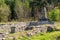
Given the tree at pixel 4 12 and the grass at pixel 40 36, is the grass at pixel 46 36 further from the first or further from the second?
the tree at pixel 4 12

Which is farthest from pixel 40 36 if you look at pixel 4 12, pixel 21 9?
pixel 21 9

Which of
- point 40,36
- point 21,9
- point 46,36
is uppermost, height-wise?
point 21,9

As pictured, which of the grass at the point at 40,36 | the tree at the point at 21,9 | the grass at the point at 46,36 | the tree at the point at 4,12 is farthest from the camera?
the tree at the point at 21,9

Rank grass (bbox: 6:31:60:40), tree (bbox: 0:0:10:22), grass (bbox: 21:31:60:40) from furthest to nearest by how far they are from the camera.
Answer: tree (bbox: 0:0:10:22)
grass (bbox: 21:31:60:40)
grass (bbox: 6:31:60:40)

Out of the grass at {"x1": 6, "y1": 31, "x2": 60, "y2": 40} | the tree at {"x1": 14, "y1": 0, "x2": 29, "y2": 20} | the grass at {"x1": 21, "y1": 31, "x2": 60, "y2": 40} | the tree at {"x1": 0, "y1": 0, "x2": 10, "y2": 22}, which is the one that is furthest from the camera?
the tree at {"x1": 14, "y1": 0, "x2": 29, "y2": 20}

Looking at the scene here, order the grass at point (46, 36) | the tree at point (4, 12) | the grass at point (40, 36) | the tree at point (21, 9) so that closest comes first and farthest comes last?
1. the grass at point (40, 36)
2. the grass at point (46, 36)
3. the tree at point (4, 12)
4. the tree at point (21, 9)

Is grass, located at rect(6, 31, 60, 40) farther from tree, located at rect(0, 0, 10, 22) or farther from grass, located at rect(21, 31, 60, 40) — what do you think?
tree, located at rect(0, 0, 10, 22)

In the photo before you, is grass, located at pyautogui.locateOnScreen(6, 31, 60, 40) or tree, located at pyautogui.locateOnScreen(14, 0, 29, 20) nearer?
grass, located at pyautogui.locateOnScreen(6, 31, 60, 40)

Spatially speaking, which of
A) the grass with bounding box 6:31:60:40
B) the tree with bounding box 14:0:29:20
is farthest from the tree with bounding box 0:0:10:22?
the grass with bounding box 6:31:60:40

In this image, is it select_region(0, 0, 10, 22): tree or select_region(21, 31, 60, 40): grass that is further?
select_region(0, 0, 10, 22): tree

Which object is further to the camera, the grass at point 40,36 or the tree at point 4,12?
the tree at point 4,12

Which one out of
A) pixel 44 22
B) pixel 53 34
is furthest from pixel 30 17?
pixel 53 34

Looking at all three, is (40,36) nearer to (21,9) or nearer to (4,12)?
(4,12)

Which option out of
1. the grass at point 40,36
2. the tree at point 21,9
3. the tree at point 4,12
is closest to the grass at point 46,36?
the grass at point 40,36
